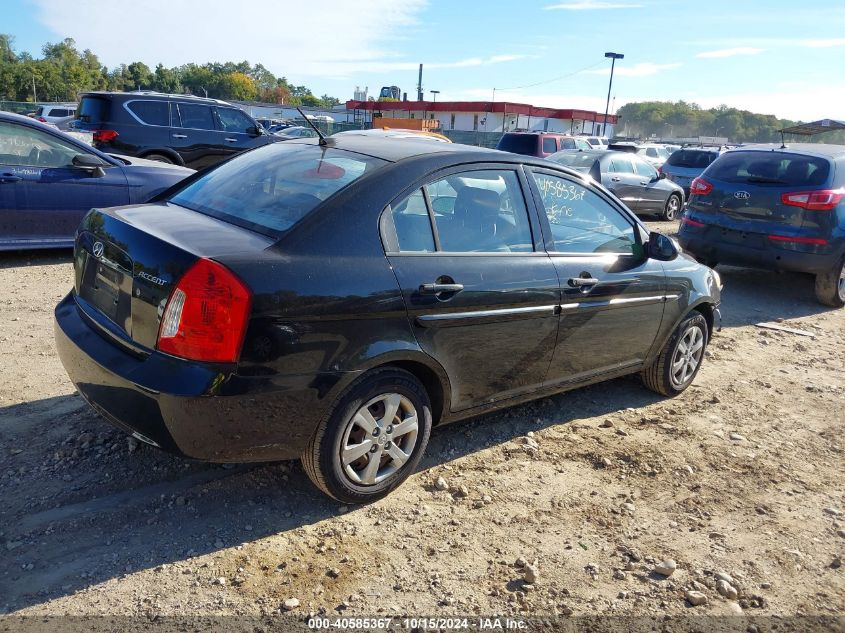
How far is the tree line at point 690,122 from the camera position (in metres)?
140

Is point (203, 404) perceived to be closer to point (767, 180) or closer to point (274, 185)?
point (274, 185)

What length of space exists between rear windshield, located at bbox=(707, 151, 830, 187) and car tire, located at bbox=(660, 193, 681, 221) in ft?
22.3

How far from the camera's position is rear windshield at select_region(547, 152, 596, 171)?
14.0m

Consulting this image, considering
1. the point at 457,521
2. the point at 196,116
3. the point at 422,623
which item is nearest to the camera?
the point at 422,623

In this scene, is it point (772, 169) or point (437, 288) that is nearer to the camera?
point (437, 288)

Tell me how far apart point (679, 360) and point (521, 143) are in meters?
12.9

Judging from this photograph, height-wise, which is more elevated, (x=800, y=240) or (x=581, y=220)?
(x=581, y=220)

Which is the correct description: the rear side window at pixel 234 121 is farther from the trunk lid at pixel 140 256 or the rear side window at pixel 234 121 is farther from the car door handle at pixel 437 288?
the car door handle at pixel 437 288

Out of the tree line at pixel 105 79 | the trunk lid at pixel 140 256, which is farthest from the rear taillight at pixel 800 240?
the tree line at pixel 105 79

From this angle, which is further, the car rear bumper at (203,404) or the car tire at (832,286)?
the car tire at (832,286)

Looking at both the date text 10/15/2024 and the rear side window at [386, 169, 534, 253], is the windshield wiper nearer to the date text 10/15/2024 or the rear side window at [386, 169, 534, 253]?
the rear side window at [386, 169, 534, 253]

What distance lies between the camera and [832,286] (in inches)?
326

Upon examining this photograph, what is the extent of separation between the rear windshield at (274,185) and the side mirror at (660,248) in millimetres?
2031

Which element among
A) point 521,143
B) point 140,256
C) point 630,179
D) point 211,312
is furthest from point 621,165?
point 211,312
